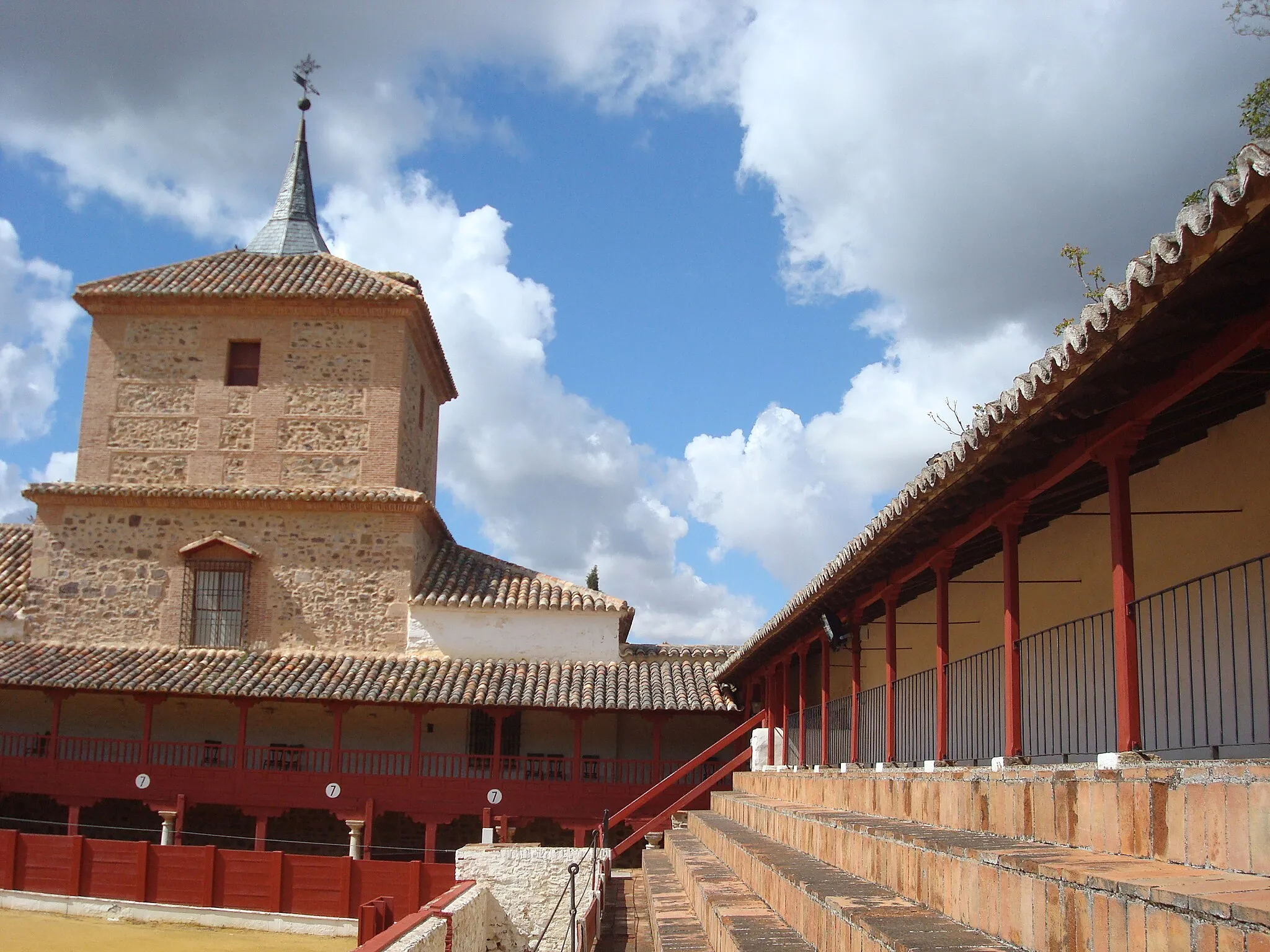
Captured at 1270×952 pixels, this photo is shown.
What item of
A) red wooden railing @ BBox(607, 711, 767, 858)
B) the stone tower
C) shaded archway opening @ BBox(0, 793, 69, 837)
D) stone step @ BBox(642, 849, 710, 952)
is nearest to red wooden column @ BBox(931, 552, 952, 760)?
stone step @ BBox(642, 849, 710, 952)

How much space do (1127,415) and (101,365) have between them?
Answer: 2112cm

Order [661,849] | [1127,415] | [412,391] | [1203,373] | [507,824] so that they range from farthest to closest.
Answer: [412,391] → [507,824] → [661,849] → [1127,415] → [1203,373]

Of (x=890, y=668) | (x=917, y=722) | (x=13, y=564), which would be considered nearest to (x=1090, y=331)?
(x=890, y=668)

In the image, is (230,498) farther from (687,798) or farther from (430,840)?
(687,798)

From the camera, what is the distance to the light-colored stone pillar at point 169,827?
1884 cm

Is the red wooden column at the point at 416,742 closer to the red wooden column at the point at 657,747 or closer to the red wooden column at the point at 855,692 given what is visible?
the red wooden column at the point at 657,747

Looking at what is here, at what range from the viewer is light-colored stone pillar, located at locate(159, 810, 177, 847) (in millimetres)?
18844

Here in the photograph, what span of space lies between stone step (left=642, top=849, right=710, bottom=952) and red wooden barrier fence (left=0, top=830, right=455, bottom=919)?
242 inches

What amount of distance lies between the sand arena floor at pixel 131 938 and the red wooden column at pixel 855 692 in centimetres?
869

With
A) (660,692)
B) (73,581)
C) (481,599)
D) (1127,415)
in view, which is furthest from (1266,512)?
(73,581)

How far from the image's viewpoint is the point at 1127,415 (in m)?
5.33

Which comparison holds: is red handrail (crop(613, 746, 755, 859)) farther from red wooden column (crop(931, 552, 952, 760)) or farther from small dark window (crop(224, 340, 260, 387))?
small dark window (crop(224, 340, 260, 387))

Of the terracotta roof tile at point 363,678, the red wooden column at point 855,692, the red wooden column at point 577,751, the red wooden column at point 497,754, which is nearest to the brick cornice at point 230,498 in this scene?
the terracotta roof tile at point 363,678

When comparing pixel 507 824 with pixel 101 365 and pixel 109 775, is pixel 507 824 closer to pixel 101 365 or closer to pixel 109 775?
pixel 109 775
